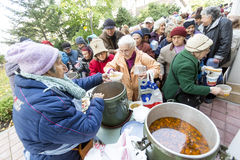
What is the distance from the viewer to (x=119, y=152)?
3.08 ft

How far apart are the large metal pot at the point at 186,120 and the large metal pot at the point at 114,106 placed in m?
0.39

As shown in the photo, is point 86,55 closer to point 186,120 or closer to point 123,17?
point 186,120

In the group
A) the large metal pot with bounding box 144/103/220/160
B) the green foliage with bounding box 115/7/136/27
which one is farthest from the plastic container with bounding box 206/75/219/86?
the green foliage with bounding box 115/7/136/27

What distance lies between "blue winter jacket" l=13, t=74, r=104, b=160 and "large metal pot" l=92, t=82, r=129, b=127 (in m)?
0.25

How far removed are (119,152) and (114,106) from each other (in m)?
0.44

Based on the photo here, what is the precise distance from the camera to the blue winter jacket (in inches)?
31.9

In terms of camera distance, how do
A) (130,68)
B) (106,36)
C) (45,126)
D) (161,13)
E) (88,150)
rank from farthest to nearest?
1. (161,13)
2. (106,36)
3. (130,68)
4. (88,150)
5. (45,126)

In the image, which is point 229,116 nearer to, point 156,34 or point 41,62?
point 156,34

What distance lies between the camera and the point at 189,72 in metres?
1.65

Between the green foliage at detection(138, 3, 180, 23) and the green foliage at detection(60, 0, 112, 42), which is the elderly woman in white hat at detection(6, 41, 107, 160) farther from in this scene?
the green foliage at detection(138, 3, 180, 23)

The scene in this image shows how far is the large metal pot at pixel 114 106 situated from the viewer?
120cm

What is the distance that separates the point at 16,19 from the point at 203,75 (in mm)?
14070

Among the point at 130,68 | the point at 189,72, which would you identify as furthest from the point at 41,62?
the point at 189,72

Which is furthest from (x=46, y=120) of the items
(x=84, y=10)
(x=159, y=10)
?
(x=159, y=10)
